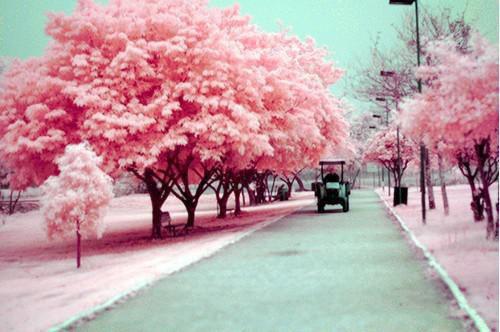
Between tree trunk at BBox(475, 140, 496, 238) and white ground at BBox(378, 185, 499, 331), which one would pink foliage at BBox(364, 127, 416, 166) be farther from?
tree trunk at BBox(475, 140, 496, 238)

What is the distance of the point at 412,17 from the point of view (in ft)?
89.1

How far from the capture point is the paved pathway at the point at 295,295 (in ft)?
24.3

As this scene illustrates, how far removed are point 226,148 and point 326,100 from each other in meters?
10.7

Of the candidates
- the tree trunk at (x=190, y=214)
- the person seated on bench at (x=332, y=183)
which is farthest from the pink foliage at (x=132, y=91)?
the person seated on bench at (x=332, y=183)

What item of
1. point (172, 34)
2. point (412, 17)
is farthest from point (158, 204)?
point (412, 17)

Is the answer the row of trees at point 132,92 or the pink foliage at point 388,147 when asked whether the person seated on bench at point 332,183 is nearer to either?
the row of trees at point 132,92

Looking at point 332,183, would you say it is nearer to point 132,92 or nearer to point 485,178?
point 132,92

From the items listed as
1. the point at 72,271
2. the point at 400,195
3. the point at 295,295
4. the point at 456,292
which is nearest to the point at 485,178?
the point at 456,292

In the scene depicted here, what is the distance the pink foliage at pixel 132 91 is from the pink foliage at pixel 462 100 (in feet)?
33.1

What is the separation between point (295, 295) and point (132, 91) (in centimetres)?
1261

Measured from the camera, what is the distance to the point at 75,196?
1516cm

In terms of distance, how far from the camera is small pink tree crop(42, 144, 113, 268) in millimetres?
15203

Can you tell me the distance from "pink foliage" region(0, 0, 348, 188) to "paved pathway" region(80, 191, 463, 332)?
235 inches

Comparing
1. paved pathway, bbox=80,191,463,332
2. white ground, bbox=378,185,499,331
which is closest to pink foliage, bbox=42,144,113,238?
paved pathway, bbox=80,191,463,332
